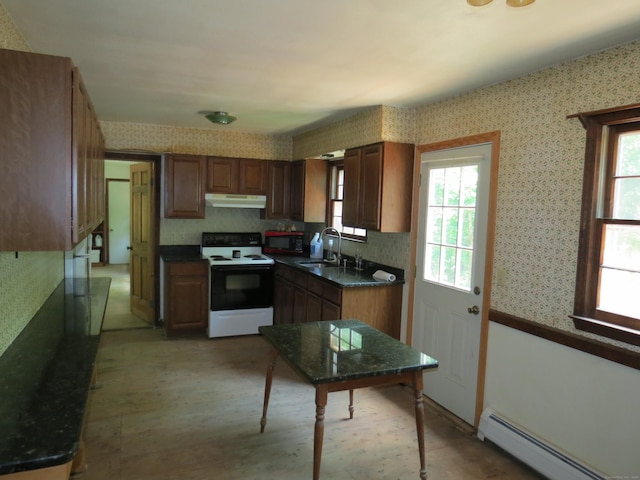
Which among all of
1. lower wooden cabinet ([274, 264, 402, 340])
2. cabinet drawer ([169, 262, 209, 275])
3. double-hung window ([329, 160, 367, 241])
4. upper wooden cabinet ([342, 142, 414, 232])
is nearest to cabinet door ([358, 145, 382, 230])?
upper wooden cabinet ([342, 142, 414, 232])

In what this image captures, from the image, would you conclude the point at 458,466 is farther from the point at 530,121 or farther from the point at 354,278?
the point at 530,121

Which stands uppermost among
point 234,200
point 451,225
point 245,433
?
point 234,200

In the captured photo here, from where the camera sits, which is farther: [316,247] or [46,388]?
[316,247]

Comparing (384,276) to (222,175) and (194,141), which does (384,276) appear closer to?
(222,175)

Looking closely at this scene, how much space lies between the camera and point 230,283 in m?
4.89

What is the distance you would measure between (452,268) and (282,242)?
2.71m

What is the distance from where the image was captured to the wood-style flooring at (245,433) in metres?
2.54

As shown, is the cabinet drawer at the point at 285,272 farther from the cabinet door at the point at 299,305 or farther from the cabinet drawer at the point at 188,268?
the cabinet drawer at the point at 188,268

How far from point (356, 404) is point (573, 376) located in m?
1.58

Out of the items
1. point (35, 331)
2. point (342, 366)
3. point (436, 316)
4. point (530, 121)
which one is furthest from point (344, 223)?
point (35, 331)

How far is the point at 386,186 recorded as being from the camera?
3609mm

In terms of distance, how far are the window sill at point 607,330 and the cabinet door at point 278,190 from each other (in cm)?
368

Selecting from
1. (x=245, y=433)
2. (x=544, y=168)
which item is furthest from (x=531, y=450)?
(x=245, y=433)

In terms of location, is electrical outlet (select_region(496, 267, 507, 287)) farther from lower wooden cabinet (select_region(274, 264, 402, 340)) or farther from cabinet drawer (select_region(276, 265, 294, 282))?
cabinet drawer (select_region(276, 265, 294, 282))
